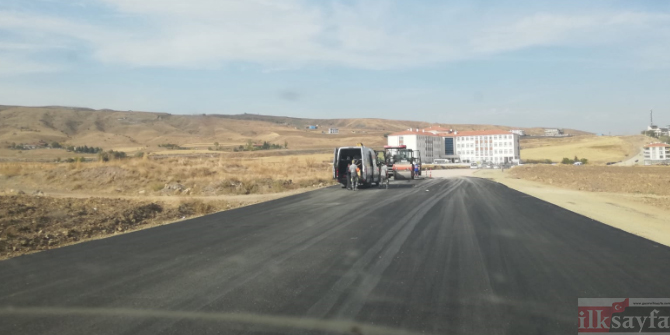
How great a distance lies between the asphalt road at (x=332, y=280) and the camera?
5648mm

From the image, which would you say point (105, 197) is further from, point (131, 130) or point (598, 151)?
point (598, 151)

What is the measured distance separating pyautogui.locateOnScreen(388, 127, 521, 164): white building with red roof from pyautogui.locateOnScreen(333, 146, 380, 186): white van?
3639 inches

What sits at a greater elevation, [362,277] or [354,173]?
[354,173]

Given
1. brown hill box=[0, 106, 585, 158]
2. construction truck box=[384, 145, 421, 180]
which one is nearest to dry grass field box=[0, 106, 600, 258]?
construction truck box=[384, 145, 421, 180]

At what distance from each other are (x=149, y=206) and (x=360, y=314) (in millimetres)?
15907

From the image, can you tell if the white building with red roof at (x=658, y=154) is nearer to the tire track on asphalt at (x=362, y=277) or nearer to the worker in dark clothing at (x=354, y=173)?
the worker in dark clothing at (x=354, y=173)

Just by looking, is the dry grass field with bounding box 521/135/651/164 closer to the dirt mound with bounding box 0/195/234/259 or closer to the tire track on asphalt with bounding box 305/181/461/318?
the dirt mound with bounding box 0/195/234/259

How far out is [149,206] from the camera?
65.2ft

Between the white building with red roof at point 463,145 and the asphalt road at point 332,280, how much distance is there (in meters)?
114

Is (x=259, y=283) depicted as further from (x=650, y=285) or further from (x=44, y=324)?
(x=650, y=285)

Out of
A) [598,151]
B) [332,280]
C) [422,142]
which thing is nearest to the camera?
[332,280]

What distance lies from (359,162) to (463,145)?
11994 centimetres

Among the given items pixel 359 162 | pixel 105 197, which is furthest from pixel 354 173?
pixel 105 197

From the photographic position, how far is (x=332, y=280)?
752cm
